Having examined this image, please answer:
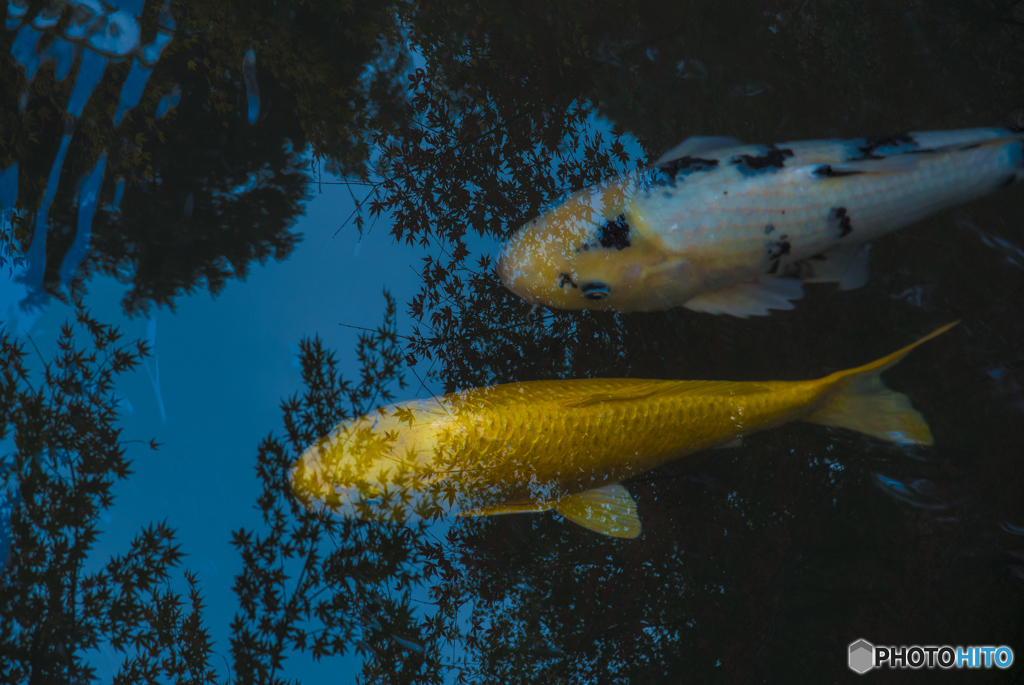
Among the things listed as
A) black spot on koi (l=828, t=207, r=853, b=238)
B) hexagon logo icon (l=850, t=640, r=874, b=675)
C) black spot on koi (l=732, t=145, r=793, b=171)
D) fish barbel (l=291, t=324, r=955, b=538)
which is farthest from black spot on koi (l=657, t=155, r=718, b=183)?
hexagon logo icon (l=850, t=640, r=874, b=675)

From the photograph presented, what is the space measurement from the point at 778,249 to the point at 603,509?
59.5 inches

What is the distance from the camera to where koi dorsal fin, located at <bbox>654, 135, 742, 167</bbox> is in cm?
261

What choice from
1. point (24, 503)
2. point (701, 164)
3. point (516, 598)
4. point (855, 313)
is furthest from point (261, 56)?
point (855, 313)

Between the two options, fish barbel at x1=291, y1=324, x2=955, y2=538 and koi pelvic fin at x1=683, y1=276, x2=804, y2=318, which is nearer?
fish barbel at x1=291, y1=324, x2=955, y2=538

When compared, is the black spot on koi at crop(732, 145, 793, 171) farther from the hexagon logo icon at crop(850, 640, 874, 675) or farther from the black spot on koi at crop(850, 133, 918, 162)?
the hexagon logo icon at crop(850, 640, 874, 675)

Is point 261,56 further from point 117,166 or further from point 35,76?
point 35,76

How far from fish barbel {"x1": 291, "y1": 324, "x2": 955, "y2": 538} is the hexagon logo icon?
1340 mm

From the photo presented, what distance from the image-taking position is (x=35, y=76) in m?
2.73

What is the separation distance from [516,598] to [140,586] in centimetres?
183

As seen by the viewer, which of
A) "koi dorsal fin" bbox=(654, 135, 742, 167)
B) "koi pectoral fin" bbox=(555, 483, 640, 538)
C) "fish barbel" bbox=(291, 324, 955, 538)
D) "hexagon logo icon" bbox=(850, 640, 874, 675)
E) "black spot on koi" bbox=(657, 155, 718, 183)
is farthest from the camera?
"hexagon logo icon" bbox=(850, 640, 874, 675)

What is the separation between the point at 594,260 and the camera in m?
2.49

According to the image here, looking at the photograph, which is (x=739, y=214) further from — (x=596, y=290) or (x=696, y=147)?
(x=596, y=290)

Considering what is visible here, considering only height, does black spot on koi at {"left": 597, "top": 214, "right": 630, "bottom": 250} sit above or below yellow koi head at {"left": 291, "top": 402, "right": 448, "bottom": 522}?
above

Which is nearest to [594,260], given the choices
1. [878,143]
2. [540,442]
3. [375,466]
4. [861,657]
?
[540,442]
